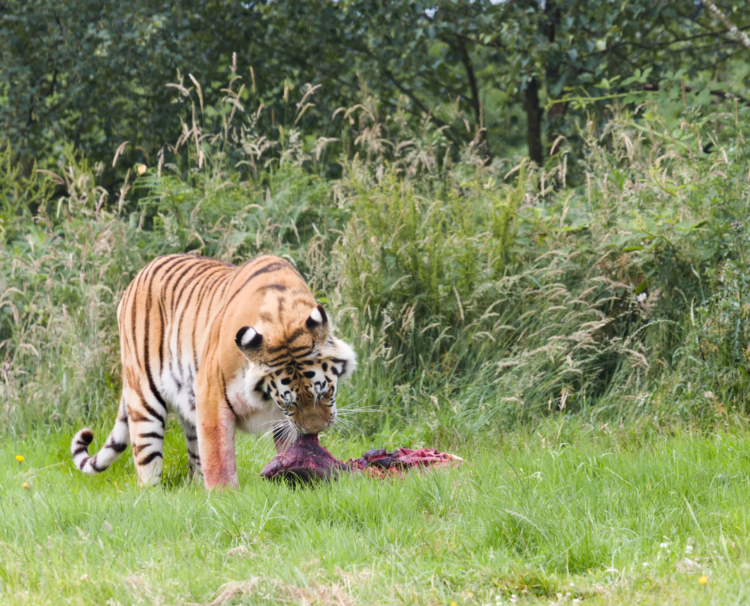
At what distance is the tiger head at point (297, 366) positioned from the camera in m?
3.99

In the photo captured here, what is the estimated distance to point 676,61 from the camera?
9.38 m

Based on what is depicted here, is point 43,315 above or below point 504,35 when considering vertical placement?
below

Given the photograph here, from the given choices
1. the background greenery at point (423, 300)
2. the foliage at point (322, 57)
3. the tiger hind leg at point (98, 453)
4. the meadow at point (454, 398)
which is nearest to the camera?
the meadow at point (454, 398)

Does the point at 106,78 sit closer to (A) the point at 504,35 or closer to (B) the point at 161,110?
(B) the point at 161,110

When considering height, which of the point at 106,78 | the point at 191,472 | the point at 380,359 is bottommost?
the point at 191,472

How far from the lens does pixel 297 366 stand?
4004 mm

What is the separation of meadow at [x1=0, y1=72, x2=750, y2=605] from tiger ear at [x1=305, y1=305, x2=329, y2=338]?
783 millimetres

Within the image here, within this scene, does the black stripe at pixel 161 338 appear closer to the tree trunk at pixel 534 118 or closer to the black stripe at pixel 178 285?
the black stripe at pixel 178 285

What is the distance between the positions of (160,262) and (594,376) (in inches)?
127

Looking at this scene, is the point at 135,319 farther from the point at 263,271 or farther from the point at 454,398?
the point at 454,398

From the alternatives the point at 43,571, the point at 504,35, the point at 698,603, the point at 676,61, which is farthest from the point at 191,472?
the point at 676,61

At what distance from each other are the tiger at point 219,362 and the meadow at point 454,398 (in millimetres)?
304

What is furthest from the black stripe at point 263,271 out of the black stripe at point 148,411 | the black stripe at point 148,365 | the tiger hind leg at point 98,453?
the tiger hind leg at point 98,453

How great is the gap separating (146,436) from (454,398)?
2.20 meters
